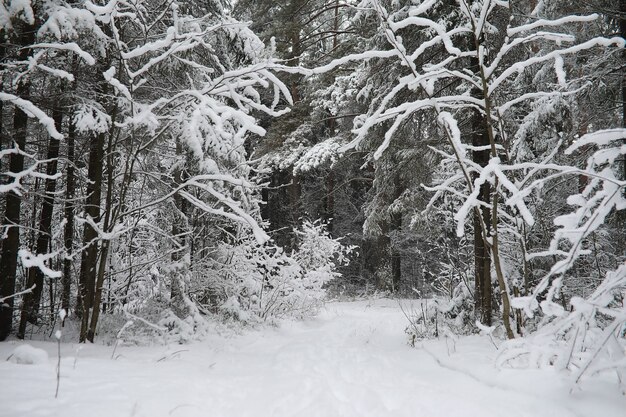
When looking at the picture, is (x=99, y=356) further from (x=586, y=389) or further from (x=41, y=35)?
(x=586, y=389)

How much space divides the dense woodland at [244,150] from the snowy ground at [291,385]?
36 cm

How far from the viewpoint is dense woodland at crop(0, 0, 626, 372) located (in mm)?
2979

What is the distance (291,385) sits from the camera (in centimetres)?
353

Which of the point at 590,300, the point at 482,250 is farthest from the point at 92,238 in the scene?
the point at 482,250

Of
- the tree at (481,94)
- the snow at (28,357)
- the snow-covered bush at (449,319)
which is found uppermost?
the tree at (481,94)

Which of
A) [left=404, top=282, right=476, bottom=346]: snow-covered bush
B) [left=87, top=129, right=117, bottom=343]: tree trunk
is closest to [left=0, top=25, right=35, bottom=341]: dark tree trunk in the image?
[left=87, top=129, right=117, bottom=343]: tree trunk

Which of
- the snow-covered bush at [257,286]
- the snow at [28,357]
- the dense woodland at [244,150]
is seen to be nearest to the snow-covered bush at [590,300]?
the dense woodland at [244,150]

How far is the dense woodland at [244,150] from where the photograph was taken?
2.98 metres

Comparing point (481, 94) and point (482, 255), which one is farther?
point (482, 255)

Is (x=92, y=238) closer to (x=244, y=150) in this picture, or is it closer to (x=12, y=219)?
(x=12, y=219)

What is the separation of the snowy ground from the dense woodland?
356mm

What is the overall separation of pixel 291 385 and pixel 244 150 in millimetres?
4412

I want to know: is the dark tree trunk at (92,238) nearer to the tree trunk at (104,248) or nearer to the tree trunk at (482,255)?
the tree trunk at (104,248)

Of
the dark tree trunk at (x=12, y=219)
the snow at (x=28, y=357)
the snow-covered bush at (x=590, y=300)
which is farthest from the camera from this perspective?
the dark tree trunk at (x=12, y=219)
